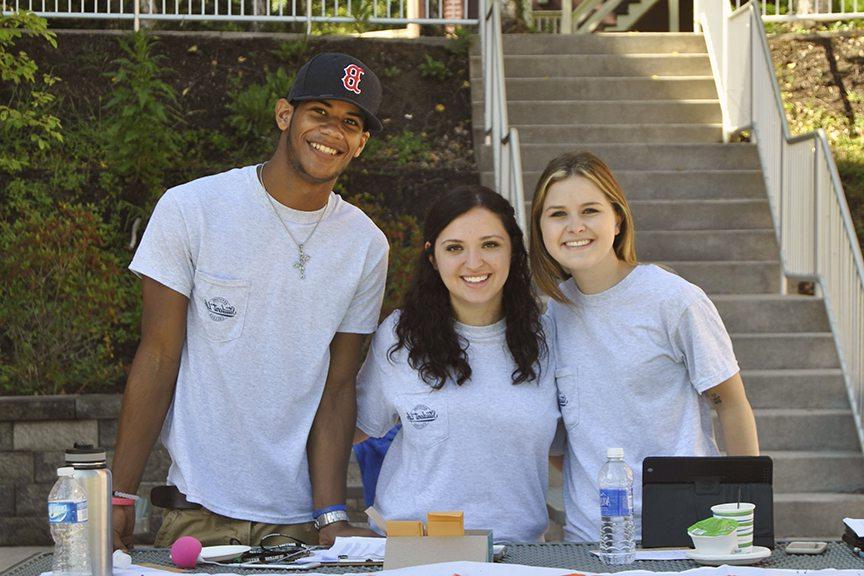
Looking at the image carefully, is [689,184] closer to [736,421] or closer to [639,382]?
[736,421]

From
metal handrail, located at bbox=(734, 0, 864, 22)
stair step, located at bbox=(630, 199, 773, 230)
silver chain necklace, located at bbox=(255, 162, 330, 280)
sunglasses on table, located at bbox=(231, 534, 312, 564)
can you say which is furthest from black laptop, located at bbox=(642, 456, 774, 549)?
metal handrail, located at bbox=(734, 0, 864, 22)

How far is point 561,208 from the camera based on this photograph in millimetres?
3945

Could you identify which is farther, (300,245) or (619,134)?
(619,134)

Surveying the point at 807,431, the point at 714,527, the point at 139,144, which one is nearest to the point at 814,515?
the point at 807,431

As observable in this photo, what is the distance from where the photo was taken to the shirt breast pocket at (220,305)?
3957 millimetres

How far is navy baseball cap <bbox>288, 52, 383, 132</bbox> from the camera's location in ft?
13.3

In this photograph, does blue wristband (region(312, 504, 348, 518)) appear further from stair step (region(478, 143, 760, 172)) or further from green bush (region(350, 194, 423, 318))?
stair step (region(478, 143, 760, 172))

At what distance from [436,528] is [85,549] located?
0.86 m

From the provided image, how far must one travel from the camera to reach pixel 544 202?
4.00 meters

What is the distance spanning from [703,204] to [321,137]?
5.61 m

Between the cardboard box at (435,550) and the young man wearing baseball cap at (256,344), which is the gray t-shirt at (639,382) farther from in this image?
the young man wearing baseball cap at (256,344)

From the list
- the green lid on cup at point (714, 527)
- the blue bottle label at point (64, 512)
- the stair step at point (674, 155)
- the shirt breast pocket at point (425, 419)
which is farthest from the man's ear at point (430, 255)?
the stair step at point (674, 155)

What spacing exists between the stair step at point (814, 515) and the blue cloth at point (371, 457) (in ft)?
10.5

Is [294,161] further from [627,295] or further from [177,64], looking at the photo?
[177,64]
